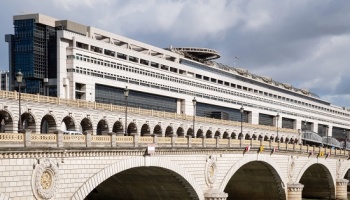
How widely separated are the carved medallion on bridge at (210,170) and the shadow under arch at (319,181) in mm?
37835

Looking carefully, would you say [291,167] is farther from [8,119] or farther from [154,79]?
[154,79]

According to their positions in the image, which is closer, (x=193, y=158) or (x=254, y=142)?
(x=193, y=158)

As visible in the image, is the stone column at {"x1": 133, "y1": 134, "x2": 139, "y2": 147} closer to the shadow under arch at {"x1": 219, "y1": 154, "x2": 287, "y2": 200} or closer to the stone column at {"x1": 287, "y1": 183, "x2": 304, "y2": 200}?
the shadow under arch at {"x1": 219, "y1": 154, "x2": 287, "y2": 200}

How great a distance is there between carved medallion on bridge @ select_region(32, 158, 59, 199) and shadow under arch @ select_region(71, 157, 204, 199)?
2.20 metres

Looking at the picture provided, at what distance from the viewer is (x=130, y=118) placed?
74.4m

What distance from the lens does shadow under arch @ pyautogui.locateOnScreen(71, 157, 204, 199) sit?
32875mm

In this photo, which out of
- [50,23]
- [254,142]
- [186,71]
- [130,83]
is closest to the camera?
[254,142]

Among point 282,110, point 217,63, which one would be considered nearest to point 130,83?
point 217,63

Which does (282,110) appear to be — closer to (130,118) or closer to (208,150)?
(130,118)

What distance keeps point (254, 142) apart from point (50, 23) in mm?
49069

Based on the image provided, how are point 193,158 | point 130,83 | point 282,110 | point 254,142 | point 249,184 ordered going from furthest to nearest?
1. point 282,110
2. point 130,83
3. point 249,184
4. point 254,142
5. point 193,158

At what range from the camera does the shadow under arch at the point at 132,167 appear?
32875mm

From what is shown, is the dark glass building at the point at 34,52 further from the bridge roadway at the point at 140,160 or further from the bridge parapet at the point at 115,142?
the bridge parapet at the point at 115,142

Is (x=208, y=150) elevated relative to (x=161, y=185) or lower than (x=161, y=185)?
elevated
